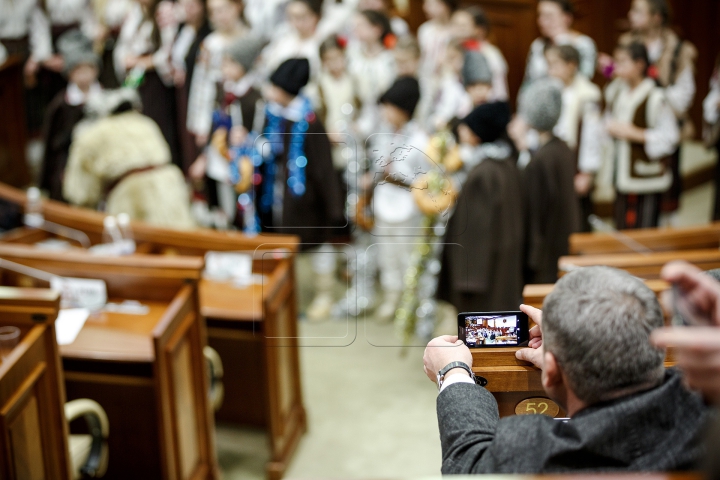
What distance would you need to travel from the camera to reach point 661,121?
4734mm

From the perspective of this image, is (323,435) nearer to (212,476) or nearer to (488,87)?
(212,476)

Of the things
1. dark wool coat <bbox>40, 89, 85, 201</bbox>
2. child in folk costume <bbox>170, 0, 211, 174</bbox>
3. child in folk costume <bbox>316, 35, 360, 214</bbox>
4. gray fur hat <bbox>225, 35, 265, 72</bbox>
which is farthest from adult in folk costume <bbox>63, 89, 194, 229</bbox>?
child in folk costume <bbox>170, 0, 211, 174</bbox>

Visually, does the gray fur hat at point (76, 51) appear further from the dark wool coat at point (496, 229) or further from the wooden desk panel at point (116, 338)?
the dark wool coat at point (496, 229)

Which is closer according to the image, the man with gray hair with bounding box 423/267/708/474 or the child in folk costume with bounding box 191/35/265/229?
the man with gray hair with bounding box 423/267/708/474

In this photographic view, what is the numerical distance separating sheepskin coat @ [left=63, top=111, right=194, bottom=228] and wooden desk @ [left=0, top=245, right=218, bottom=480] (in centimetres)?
93

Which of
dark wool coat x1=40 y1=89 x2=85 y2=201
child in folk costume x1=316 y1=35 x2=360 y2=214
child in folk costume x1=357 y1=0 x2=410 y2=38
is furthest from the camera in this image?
child in folk costume x1=357 y1=0 x2=410 y2=38

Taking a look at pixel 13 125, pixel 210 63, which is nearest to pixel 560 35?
pixel 210 63

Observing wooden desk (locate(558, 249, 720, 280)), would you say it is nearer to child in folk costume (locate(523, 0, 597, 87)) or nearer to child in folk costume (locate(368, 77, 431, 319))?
child in folk costume (locate(368, 77, 431, 319))

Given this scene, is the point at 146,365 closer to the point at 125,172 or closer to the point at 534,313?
the point at 125,172

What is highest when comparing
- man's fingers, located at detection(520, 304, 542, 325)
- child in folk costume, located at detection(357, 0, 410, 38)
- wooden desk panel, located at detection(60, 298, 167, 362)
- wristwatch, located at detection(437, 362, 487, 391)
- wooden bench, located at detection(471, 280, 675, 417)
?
child in folk costume, located at detection(357, 0, 410, 38)

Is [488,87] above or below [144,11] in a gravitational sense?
below

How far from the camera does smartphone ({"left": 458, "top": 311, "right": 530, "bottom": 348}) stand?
62.7 inches

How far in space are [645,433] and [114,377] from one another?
7.26ft

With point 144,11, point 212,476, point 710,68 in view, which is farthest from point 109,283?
point 710,68
